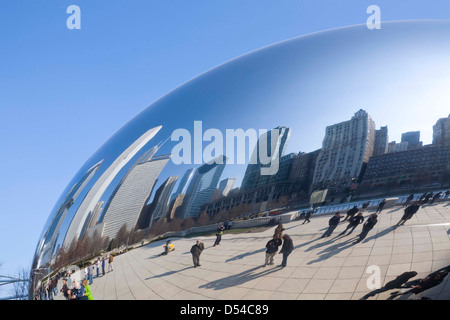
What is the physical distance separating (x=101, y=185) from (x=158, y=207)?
825 mm

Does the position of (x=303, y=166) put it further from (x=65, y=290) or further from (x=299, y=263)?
(x=65, y=290)

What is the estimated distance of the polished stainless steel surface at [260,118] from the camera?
7.53 ft

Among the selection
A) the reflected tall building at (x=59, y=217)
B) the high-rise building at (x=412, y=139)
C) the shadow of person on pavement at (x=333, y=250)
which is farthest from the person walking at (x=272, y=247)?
the reflected tall building at (x=59, y=217)

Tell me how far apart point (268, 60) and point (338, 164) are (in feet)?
4.61

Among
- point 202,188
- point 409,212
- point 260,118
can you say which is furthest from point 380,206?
point 202,188

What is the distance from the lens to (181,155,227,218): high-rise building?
2291 millimetres

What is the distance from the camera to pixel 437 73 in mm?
2465

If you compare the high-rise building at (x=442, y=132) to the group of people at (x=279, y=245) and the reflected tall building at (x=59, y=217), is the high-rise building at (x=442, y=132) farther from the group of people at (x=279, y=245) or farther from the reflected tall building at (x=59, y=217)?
the reflected tall building at (x=59, y=217)

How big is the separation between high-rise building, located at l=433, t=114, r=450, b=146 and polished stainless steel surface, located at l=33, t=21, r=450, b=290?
0.07 metres

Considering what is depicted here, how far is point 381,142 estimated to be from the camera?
224cm

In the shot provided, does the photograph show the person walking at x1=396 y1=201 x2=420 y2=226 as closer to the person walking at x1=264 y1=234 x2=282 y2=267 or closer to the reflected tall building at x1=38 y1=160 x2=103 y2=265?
the person walking at x1=264 y1=234 x2=282 y2=267

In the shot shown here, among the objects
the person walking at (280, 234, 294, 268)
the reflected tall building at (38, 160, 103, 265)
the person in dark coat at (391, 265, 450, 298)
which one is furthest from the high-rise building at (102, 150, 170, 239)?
the person in dark coat at (391, 265, 450, 298)

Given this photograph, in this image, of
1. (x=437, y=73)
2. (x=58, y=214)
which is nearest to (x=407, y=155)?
(x=437, y=73)

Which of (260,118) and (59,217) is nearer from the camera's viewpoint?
(260,118)
